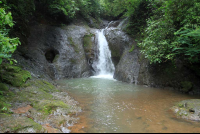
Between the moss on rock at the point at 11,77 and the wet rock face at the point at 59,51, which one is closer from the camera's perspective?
the moss on rock at the point at 11,77

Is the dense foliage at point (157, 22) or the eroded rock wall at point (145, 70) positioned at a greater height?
the dense foliage at point (157, 22)

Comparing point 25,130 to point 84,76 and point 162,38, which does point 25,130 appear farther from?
point 84,76

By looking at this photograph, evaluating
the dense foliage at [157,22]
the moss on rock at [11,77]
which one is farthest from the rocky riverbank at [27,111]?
the dense foliage at [157,22]

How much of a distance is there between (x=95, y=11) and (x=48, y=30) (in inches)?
350

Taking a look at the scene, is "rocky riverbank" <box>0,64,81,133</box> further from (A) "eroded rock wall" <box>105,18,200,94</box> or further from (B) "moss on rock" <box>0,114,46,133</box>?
(A) "eroded rock wall" <box>105,18,200,94</box>

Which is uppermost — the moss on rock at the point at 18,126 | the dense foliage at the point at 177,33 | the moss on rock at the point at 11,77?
the dense foliage at the point at 177,33

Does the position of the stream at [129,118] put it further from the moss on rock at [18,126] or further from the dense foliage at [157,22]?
the dense foliage at [157,22]

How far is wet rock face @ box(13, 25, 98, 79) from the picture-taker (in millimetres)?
11062

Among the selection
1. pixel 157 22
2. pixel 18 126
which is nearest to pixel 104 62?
pixel 157 22

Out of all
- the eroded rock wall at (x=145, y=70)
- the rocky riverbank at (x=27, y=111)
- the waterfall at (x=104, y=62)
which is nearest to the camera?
the rocky riverbank at (x=27, y=111)

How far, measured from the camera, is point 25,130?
8.82 feet

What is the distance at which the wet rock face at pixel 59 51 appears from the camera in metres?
11.1

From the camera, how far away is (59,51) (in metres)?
12.9

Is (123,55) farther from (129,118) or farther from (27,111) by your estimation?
(27,111)
